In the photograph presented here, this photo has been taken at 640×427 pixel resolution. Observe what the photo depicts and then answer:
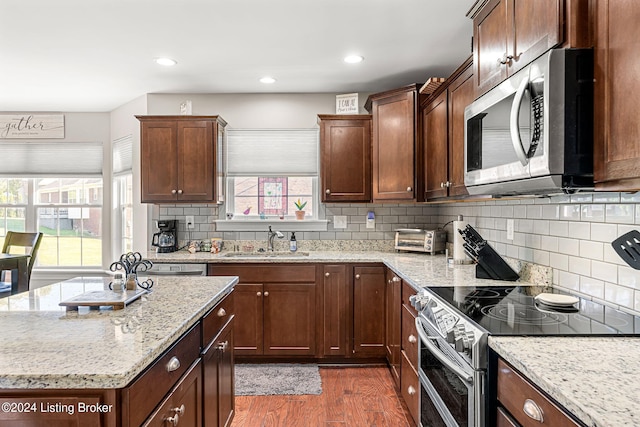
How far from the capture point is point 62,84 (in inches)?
152

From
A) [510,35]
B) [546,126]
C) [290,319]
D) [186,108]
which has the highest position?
[186,108]

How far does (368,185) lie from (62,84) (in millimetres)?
3118

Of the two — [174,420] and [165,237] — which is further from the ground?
[165,237]

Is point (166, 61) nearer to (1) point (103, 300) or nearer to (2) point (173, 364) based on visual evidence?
(1) point (103, 300)

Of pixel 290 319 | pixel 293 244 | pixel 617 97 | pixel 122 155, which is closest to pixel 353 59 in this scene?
pixel 293 244

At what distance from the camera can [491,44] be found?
5.99 feet

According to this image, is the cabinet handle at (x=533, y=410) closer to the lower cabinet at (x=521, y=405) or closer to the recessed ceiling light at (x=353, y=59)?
the lower cabinet at (x=521, y=405)

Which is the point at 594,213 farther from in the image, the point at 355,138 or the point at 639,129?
the point at 355,138

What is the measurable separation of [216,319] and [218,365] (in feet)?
0.75

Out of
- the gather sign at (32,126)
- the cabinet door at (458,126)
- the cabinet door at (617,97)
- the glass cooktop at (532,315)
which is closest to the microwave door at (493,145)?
the cabinet door at (617,97)

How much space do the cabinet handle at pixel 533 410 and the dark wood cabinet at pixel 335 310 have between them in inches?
91.8

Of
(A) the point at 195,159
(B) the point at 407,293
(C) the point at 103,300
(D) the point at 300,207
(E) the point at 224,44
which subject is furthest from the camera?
(D) the point at 300,207

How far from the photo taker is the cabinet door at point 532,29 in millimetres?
1324

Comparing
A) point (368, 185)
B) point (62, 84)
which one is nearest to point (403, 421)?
point (368, 185)
